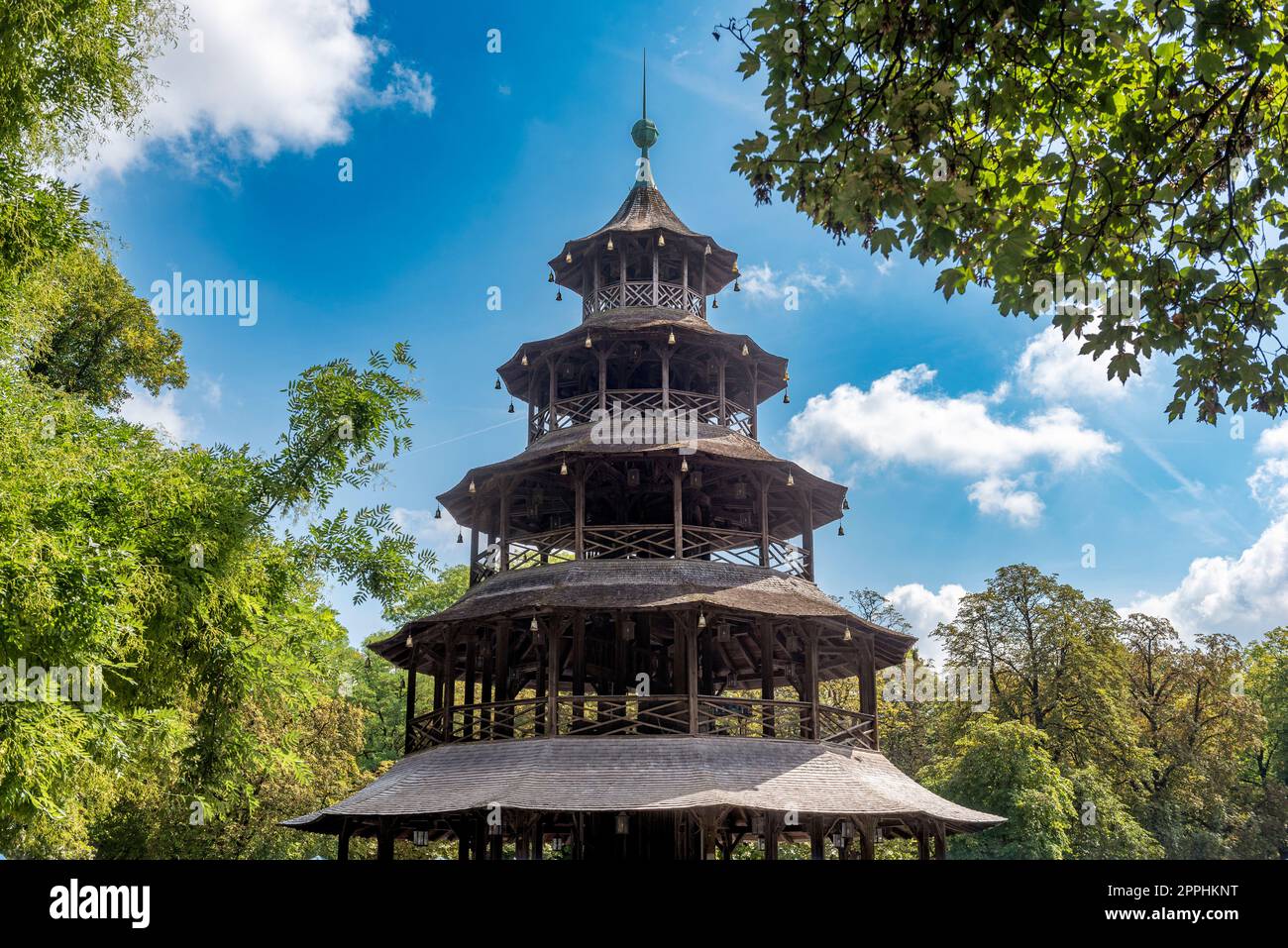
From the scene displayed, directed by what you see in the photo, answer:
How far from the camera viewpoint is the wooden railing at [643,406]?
89.9 feet

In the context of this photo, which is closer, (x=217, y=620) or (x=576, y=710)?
(x=217, y=620)

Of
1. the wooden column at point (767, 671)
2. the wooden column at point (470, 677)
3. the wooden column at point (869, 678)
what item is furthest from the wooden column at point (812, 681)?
the wooden column at point (470, 677)

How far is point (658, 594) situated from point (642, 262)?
12331 mm

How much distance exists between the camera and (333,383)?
17.2 m

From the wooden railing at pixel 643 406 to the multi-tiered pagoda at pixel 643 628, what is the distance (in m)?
0.07

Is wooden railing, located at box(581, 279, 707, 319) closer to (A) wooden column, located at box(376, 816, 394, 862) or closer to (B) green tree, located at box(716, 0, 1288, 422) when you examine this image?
(A) wooden column, located at box(376, 816, 394, 862)

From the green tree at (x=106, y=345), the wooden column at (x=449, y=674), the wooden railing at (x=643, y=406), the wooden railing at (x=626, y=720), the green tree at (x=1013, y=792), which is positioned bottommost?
the green tree at (x=1013, y=792)

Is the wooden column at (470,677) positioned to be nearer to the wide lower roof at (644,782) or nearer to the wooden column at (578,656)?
the wide lower roof at (644,782)

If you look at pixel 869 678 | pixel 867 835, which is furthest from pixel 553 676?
pixel 869 678

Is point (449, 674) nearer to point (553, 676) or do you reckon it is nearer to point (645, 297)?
point (553, 676)

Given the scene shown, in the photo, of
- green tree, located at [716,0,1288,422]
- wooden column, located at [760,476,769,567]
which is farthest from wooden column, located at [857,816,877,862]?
green tree, located at [716,0,1288,422]

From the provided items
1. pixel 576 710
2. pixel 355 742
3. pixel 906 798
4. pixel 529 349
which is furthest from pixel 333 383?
pixel 355 742

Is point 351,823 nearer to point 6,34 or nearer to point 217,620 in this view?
point 217,620
